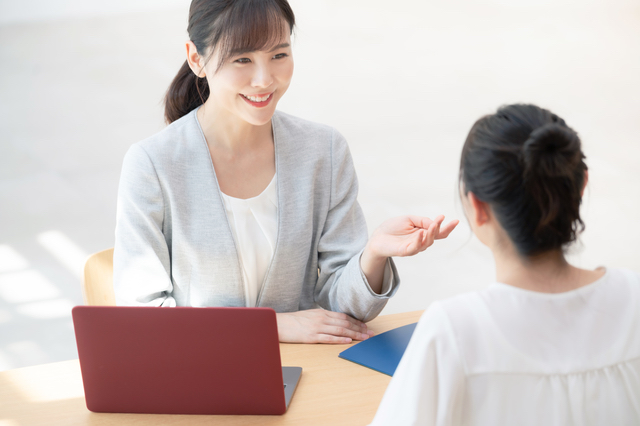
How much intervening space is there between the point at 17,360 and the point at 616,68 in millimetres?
4876

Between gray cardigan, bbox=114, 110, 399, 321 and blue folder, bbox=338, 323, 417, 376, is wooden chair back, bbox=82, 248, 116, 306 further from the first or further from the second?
blue folder, bbox=338, 323, 417, 376

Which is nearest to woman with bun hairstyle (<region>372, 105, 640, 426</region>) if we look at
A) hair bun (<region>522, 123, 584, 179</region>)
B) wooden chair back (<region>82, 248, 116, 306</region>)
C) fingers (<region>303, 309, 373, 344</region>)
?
hair bun (<region>522, 123, 584, 179</region>)

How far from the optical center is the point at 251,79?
1.38m

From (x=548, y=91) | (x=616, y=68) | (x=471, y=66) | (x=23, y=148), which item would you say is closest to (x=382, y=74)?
(x=471, y=66)

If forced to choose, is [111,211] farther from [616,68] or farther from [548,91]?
→ [616,68]

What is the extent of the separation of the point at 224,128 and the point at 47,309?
198cm

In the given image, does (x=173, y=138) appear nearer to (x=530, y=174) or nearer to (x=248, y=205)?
(x=248, y=205)

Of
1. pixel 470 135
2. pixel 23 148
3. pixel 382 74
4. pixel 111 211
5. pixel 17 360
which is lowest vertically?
pixel 17 360

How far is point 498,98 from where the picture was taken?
15.9 ft

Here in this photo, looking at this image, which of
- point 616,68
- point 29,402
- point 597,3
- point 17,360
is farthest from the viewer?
point 597,3

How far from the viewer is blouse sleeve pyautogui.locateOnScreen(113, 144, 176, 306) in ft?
4.49

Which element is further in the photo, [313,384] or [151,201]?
[151,201]

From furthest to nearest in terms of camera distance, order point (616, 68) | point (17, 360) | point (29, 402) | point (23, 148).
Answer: point (616, 68)
point (23, 148)
point (17, 360)
point (29, 402)

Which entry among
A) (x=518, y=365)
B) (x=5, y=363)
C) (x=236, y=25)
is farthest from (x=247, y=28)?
(x=5, y=363)
